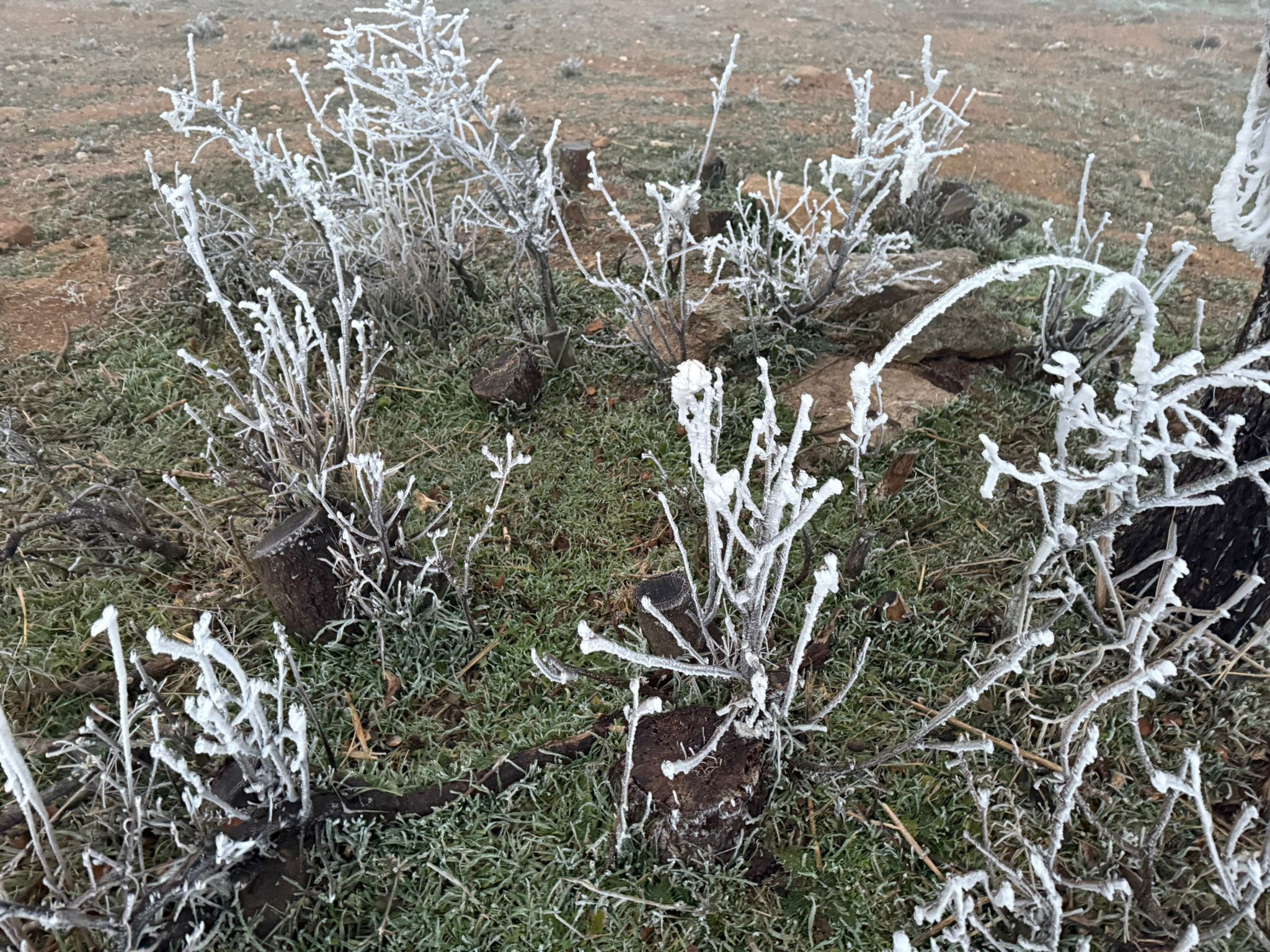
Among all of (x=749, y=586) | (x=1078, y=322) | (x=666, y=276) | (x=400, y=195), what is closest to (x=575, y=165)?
(x=400, y=195)

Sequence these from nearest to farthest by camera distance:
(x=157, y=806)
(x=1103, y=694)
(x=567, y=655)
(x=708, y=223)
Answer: (x=1103, y=694) → (x=157, y=806) → (x=567, y=655) → (x=708, y=223)

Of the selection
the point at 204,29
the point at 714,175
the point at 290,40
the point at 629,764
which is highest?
the point at 204,29

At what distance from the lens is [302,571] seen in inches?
68.5

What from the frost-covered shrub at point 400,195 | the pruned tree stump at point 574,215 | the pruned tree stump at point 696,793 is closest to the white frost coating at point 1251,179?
the pruned tree stump at point 696,793

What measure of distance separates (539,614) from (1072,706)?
1300 mm

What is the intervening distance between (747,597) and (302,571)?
1073 mm

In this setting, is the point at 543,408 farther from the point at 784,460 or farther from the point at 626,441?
the point at 784,460

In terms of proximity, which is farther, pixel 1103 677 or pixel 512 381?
pixel 512 381

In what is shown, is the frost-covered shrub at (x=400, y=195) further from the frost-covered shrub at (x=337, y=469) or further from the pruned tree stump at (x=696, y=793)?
the pruned tree stump at (x=696, y=793)

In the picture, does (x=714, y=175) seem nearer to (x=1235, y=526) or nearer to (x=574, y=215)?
(x=574, y=215)

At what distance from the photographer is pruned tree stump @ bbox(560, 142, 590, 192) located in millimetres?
4148

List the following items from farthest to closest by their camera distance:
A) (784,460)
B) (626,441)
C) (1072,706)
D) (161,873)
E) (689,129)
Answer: (689,129), (626,441), (1072,706), (161,873), (784,460)

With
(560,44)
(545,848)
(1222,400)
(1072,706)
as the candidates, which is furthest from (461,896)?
(560,44)

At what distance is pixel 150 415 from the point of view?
104 inches
